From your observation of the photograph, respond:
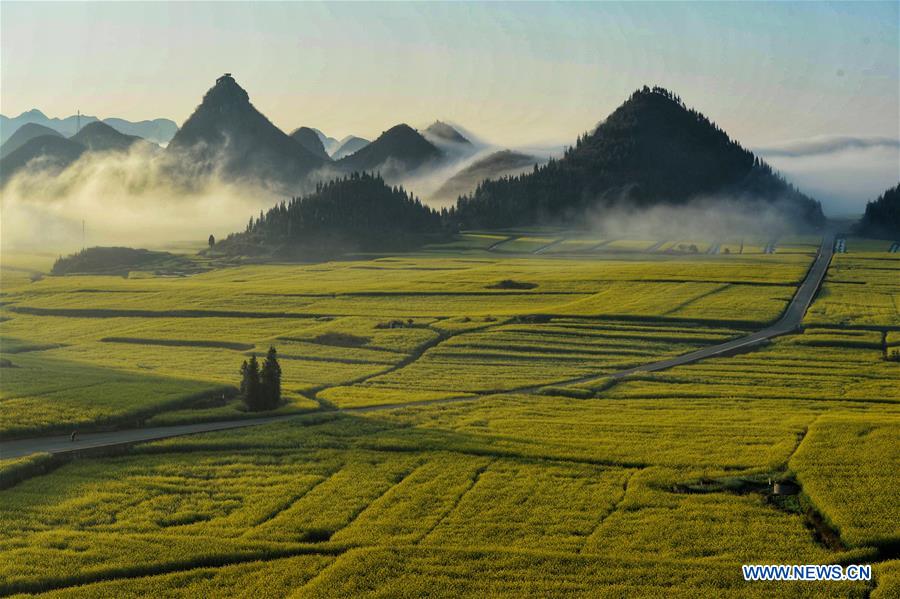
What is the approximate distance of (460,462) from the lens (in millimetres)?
55812

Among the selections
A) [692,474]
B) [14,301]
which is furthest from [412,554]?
[14,301]

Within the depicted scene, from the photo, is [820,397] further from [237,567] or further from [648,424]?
[237,567]

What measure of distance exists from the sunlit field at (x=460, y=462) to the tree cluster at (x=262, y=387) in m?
1.83

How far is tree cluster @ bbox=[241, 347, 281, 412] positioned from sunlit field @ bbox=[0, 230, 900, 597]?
6.02ft

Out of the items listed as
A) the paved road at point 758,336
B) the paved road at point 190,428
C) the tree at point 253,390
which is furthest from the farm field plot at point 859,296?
the tree at point 253,390

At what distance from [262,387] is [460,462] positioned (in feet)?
65.0

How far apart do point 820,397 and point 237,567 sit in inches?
2030

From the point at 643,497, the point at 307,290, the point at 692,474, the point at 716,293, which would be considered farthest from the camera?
the point at 307,290

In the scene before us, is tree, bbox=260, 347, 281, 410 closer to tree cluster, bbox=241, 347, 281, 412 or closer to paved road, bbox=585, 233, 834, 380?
tree cluster, bbox=241, 347, 281, 412

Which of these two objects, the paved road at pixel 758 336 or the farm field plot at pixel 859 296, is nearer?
the paved road at pixel 758 336

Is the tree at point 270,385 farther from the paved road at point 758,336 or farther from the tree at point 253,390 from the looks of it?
the paved road at point 758,336

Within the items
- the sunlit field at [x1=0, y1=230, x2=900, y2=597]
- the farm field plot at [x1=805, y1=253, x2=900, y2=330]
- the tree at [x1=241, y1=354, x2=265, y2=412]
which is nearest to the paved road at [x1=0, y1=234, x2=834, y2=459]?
the sunlit field at [x1=0, y1=230, x2=900, y2=597]

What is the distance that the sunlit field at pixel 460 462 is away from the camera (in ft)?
132

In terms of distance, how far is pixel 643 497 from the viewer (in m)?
49.0
